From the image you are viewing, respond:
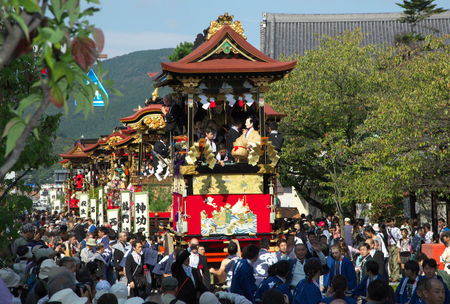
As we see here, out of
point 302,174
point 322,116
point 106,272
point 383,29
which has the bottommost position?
point 106,272

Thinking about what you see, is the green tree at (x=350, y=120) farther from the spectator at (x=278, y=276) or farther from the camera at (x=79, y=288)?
the camera at (x=79, y=288)

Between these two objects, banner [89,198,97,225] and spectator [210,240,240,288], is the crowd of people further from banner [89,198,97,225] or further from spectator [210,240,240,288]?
banner [89,198,97,225]

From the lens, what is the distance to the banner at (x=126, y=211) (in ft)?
74.1

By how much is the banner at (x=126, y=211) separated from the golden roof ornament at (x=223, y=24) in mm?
8498

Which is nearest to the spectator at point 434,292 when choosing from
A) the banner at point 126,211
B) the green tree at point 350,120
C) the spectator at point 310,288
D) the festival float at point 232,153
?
the spectator at point 310,288

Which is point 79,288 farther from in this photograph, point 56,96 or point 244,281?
point 56,96

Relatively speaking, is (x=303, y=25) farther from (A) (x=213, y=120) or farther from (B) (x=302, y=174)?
(A) (x=213, y=120)

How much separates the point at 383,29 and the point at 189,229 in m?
40.4

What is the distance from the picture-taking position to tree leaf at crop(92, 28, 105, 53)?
439cm

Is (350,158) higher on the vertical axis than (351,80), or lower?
lower

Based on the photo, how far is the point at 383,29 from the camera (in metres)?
51.9

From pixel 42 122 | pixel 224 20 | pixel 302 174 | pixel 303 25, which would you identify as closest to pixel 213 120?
pixel 224 20

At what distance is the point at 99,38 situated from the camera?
4.41 metres

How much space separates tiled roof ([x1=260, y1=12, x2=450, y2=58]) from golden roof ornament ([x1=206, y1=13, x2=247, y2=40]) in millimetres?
32567
